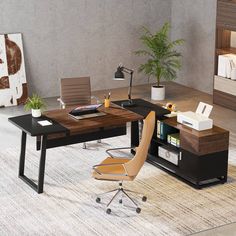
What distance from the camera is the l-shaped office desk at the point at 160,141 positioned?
712 centimetres

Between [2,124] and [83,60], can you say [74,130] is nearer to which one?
[2,124]

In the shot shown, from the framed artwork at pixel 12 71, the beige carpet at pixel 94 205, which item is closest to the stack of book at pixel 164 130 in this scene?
the beige carpet at pixel 94 205

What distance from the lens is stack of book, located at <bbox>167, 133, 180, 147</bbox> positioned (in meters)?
7.57

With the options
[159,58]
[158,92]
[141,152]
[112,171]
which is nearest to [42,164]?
[112,171]

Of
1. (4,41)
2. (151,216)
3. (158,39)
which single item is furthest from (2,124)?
(151,216)

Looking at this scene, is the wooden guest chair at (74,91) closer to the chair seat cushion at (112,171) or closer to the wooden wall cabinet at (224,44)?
the chair seat cushion at (112,171)

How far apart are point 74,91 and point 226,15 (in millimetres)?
3064

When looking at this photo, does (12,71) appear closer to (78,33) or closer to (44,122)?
(78,33)

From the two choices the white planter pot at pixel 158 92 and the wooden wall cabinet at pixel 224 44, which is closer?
the wooden wall cabinet at pixel 224 44

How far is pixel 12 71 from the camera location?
11000 mm

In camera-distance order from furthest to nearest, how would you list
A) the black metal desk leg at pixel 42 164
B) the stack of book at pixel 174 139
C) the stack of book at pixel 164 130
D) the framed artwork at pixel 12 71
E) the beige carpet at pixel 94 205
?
the framed artwork at pixel 12 71 → the stack of book at pixel 164 130 → the stack of book at pixel 174 139 → the black metal desk leg at pixel 42 164 → the beige carpet at pixel 94 205

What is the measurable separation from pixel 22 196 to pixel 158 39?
5.08 meters

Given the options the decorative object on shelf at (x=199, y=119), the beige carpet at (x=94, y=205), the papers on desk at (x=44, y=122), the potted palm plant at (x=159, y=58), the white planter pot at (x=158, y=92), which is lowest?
the beige carpet at (x=94, y=205)

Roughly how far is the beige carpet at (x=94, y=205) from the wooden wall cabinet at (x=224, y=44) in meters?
2.58
